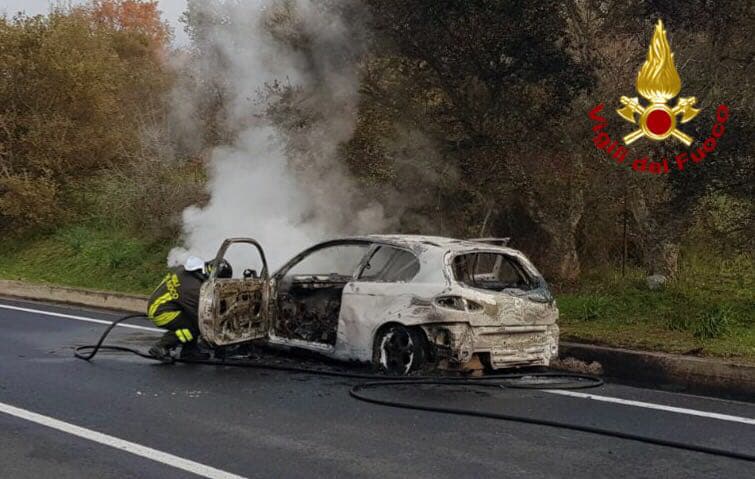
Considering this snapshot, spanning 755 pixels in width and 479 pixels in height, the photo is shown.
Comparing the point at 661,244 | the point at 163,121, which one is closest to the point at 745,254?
the point at 661,244

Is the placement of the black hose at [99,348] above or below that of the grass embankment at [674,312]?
below

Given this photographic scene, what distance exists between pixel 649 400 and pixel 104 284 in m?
11.6

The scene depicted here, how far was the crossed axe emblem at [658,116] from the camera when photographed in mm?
9547

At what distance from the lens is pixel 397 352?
7.50 metres

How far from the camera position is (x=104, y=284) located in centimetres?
1590

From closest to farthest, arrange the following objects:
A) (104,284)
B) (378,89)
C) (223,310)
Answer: (223,310), (378,89), (104,284)

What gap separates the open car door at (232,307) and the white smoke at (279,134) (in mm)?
4126

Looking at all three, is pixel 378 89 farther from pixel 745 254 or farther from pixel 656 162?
pixel 745 254

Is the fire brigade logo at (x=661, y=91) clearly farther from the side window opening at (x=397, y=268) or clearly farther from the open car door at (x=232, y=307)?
the open car door at (x=232, y=307)

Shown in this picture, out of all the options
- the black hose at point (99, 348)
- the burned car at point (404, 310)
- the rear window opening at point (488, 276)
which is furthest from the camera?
the black hose at point (99, 348)

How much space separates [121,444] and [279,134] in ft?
26.0

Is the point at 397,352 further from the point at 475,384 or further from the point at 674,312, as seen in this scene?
the point at 674,312

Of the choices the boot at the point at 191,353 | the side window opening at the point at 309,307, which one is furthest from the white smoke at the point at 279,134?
the boot at the point at 191,353

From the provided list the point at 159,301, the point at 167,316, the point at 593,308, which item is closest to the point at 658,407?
the point at 593,308
